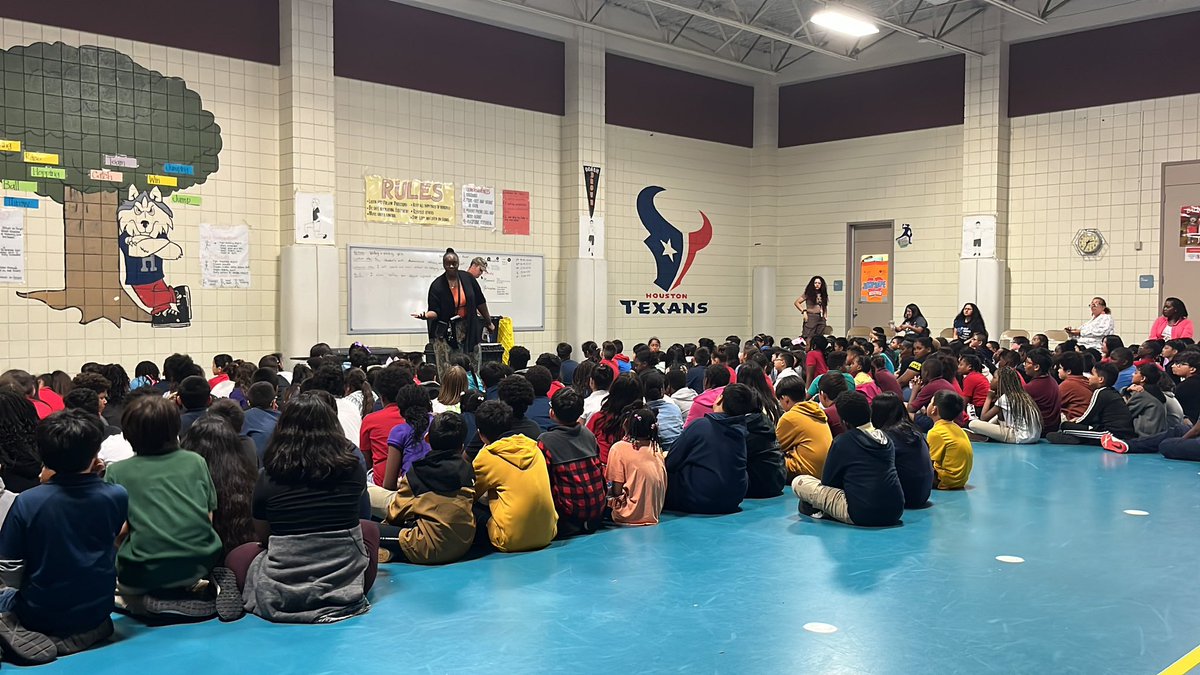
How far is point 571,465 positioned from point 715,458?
1.08 m

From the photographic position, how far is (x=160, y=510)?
374 centimetres

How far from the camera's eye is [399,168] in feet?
41.9

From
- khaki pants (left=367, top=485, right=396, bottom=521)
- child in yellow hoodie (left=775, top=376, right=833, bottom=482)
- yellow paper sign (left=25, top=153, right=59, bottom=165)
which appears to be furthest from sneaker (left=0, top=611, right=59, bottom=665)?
yellow paper sign (left=25, top=153, right=59, bottom=165)

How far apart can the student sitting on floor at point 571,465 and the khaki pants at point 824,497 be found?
52.1 inches

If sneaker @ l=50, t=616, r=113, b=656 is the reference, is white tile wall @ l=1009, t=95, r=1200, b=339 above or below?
above

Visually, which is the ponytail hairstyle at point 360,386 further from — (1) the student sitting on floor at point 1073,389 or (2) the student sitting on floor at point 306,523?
(1) the student sitting on floor at point 1073,389

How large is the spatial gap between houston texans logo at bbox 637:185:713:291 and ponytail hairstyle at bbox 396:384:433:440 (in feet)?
35.8

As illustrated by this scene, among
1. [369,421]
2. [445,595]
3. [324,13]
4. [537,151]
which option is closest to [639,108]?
[537,151]

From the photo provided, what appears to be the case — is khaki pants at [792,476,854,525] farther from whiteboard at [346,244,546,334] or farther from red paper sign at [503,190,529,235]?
red paper sign at [503,190,529,235]

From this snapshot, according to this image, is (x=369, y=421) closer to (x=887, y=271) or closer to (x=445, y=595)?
(x=445, y=595)

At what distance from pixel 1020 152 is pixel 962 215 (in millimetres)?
1224

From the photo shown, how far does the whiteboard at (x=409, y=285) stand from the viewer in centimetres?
1240

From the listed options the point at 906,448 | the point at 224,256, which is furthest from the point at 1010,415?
the point at 224,256

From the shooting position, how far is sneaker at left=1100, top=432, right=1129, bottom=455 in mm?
8344
